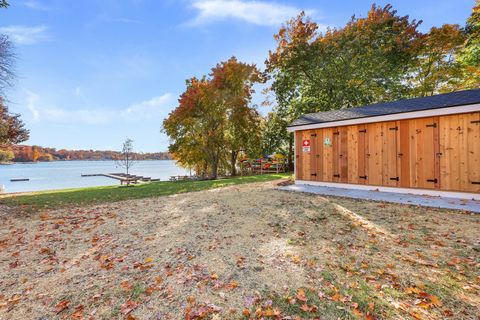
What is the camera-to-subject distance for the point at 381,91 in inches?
728

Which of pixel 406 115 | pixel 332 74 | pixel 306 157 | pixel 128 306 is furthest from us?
pixel 332 74

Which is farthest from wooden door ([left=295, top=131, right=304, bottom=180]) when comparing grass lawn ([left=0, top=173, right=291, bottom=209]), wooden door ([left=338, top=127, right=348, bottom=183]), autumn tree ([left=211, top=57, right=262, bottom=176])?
autumn tree ([left=211, top=57, right=262, bottom=176])

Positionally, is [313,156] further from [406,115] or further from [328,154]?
[406,115]

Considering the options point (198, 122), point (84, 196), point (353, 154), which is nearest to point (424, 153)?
point (353, 154)

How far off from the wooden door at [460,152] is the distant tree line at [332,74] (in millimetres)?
11569

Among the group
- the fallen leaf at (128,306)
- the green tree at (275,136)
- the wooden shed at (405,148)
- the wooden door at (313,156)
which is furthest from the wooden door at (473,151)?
the green tree at (275,136)

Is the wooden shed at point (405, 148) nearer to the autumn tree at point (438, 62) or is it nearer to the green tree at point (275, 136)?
the green tree at point (275, 136)

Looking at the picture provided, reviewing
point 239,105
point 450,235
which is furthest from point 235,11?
point 450,235

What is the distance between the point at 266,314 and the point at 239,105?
18822mm

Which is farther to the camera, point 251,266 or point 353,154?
point 353,154

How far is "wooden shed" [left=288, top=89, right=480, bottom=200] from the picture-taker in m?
7.09

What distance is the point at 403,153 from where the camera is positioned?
816cm

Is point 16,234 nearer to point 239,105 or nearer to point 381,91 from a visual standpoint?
point 239,105

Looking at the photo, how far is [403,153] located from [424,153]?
0.59 metres
